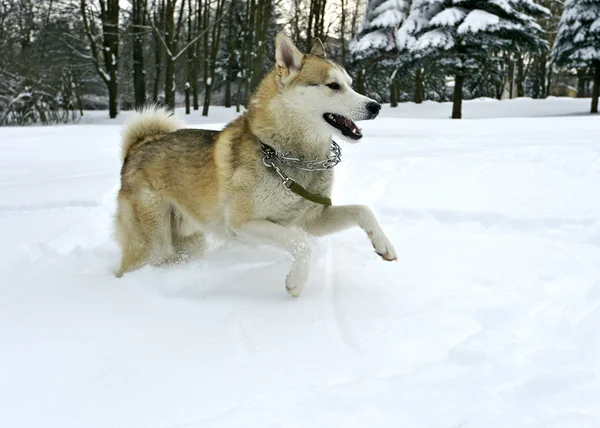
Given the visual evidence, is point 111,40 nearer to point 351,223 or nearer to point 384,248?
point 351,223

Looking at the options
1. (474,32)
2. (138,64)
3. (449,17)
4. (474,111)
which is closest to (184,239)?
(474,32)

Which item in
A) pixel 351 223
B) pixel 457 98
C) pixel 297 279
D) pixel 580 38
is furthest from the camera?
pixel 580 38

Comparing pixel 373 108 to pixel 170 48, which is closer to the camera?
pixel 373 108

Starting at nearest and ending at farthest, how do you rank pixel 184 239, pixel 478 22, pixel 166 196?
1. pixel 166 196
2. pixel 184 239
3. pixel 478 22

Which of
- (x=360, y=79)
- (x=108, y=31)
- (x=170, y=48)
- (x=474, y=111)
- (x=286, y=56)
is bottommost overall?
(x=474, y=111)

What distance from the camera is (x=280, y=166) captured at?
320 cm

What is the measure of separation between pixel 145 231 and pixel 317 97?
1651 mm

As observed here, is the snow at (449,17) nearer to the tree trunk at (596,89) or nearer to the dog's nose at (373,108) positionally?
the tree trunk at (596,89)

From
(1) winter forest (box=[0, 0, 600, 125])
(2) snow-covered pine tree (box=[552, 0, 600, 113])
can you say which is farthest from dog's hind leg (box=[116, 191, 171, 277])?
(2) snow-covered pine tree (box=[552, 0, 600, 113])

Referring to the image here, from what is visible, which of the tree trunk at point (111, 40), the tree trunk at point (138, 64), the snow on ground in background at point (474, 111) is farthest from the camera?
the snow on ground in background at point (474, 111)

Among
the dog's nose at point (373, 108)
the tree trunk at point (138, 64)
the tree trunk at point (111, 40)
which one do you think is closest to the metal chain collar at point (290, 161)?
the dog's nose at point (373, 108)

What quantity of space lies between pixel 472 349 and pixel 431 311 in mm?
468

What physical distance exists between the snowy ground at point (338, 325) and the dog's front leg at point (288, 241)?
113 mm

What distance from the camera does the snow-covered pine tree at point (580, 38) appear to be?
21719 millimetres
